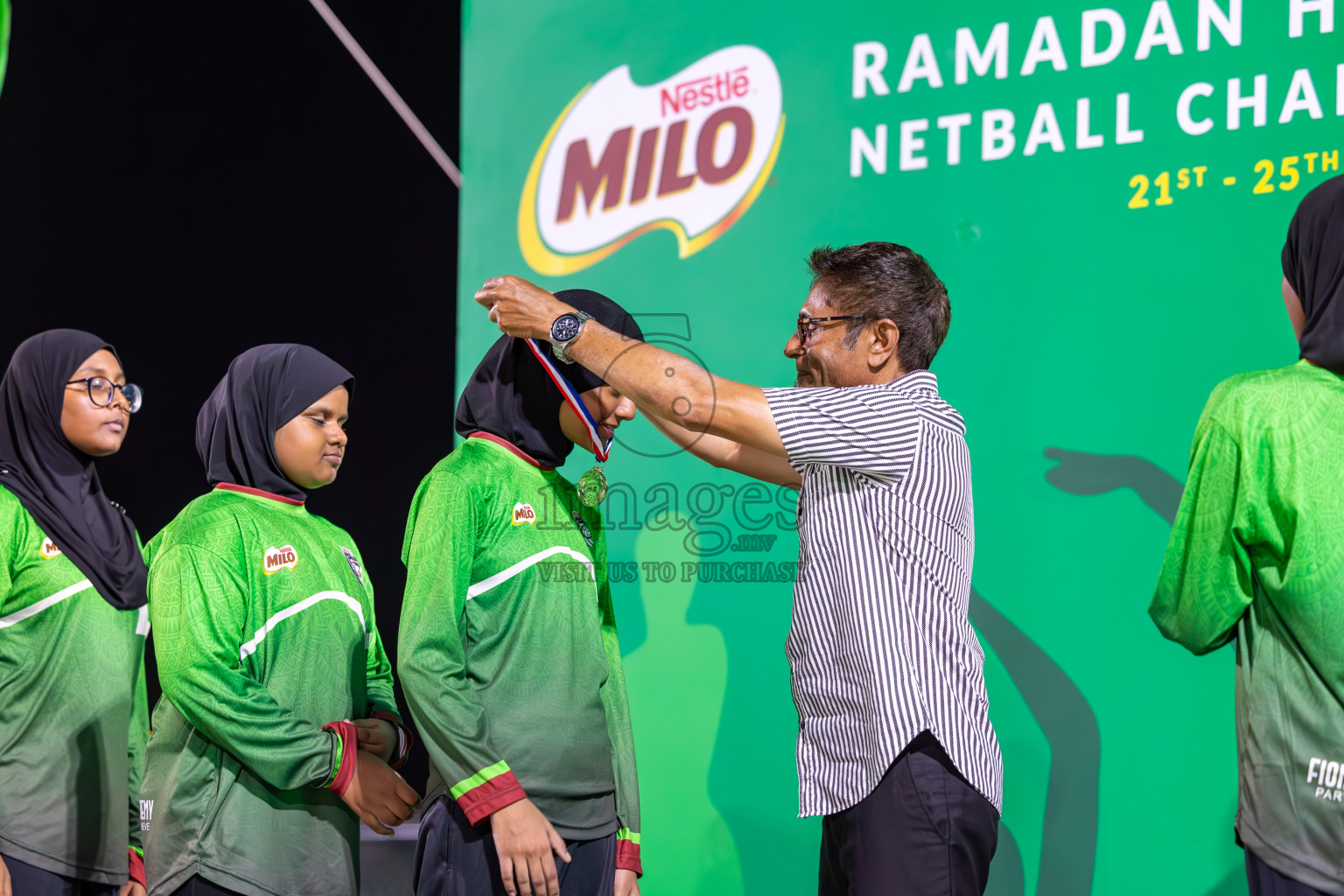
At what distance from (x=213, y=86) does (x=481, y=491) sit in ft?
10.5

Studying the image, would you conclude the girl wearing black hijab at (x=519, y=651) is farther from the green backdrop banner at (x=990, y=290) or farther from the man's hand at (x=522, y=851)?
the green backdrop banner at (x=990, y=290)

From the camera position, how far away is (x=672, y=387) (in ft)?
5.05

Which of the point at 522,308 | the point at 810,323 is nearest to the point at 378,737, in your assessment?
the point at 522,308

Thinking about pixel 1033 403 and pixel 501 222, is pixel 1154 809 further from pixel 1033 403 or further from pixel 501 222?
pixel 501 222

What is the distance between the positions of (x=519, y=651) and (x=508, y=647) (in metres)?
0.02

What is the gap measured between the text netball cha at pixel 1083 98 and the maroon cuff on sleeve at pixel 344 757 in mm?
1792

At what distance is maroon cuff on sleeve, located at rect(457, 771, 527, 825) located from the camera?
5.00 ft

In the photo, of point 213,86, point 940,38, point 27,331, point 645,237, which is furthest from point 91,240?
point 940,38

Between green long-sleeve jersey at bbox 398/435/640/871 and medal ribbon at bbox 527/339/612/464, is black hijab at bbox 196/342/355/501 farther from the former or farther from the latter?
medal ribbon at bbox 527/339/612/464

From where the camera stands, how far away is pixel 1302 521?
4.41 feet

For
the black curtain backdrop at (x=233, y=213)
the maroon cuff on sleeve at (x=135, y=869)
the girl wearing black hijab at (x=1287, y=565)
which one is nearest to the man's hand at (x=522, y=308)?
the girl wearing black hijab at (x=1287, y=565)

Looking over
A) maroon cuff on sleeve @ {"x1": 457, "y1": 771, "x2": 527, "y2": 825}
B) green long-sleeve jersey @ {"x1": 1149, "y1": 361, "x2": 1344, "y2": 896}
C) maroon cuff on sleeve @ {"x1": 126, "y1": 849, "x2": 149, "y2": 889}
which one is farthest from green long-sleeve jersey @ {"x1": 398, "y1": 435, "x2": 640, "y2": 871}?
maroon cuff on sleeve @ {"x1": 126, "y1": 849, "x2": 149, "y2": 889}

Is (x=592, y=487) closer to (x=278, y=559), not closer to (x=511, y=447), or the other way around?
(x=511, y=447)

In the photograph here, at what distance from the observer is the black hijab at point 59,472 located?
2389mm
